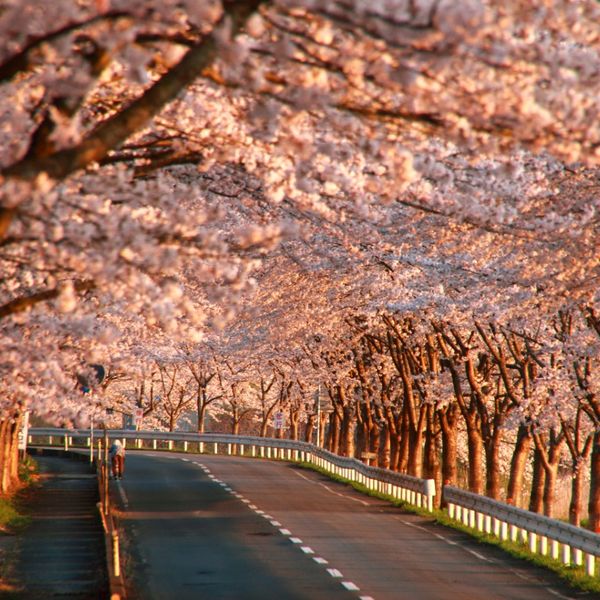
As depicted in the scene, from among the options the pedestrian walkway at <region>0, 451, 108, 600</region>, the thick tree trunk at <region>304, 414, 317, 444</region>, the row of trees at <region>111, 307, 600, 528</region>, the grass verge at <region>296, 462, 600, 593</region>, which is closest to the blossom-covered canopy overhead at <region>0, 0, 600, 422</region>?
the pedestrian walkway at <region>0, 451, 108, 600</region>

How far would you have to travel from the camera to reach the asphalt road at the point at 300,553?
18.4 metres

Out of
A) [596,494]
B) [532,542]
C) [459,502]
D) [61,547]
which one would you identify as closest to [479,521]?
[459,502]

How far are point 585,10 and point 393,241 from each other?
14221 mm

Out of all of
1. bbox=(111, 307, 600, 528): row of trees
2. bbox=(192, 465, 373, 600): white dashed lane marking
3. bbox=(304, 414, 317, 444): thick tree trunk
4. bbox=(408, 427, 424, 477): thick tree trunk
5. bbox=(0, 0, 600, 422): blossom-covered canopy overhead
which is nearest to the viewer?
bbox=(0, 0, 600, 422): blossom-covered canopy overhead

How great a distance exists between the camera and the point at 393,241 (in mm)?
23000

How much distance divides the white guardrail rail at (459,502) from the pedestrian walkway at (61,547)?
92.9 inches

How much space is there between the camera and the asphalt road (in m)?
18.4

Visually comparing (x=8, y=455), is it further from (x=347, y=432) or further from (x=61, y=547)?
(x=347, y=432)

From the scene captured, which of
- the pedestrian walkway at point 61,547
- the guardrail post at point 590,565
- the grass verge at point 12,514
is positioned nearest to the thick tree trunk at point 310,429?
the pedestrian walkway at point 61,547

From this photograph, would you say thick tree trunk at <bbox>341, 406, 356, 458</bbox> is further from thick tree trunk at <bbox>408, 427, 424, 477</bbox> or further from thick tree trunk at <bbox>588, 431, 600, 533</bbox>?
thick tree trunk at <bbox>588, 431, 600, 533</bbox>

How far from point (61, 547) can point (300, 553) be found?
16.6 feet

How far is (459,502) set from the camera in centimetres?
3055

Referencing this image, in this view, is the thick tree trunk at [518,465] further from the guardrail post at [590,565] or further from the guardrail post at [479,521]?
the guardrail post at [590,565]

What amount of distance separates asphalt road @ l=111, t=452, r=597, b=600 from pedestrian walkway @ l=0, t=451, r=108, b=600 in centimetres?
69
